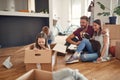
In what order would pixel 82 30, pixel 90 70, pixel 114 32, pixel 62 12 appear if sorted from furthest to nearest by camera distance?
pixel 62 12
pixel 114 32
pixel 82 30
pixel 90 70

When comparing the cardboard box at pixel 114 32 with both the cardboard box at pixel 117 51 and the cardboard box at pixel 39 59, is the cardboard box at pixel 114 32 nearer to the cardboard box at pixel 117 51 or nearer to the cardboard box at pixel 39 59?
the cardboard box at pixel 117 51

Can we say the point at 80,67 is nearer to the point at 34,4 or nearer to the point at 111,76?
the point at 111,76

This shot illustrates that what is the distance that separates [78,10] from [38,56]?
715 cm

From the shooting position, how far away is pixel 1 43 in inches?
175

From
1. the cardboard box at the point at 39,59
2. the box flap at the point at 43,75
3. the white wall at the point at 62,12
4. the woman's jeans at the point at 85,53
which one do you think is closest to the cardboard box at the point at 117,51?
the woman's jeans at the point at 85,53

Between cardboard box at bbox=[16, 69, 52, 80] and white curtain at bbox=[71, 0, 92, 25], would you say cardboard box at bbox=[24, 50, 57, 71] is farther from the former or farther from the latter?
white curtain at bbox=[71, 0, 92, 25]

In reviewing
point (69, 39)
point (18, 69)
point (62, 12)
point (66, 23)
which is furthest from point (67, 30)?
point (18, 69)

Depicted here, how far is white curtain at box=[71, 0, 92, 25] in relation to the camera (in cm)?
852

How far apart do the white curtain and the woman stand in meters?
5.63

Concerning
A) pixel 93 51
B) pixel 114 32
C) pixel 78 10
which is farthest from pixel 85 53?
pixel 78 10

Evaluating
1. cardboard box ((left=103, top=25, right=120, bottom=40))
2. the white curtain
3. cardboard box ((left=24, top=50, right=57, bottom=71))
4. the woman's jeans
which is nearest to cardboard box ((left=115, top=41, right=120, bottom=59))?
the woman's jeans

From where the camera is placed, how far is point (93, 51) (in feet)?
10.1

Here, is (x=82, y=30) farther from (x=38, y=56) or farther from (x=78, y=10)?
(x=78, y=10)

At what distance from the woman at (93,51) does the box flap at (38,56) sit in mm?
684
